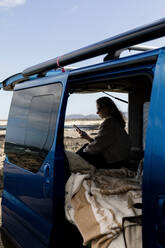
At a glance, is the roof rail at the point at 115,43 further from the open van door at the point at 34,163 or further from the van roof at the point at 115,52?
the open van door at the point at 34,163

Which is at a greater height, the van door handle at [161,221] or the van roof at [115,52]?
the van roof at [115,52]

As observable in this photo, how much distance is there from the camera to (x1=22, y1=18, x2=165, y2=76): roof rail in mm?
2119

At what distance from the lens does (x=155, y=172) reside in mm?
1793

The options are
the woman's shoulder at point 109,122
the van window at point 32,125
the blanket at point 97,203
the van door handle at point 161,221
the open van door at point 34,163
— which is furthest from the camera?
the woman's shoulder at point 109,122

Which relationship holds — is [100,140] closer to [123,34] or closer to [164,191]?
[123,34]

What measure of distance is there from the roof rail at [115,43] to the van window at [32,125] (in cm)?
26

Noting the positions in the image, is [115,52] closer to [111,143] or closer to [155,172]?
[155,172]

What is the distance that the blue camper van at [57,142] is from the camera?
1.84 m

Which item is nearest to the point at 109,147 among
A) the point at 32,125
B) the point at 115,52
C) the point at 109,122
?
the point at 109,122

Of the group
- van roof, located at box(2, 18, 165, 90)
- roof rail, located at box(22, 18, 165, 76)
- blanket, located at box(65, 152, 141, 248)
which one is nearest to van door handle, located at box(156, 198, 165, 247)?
blanket, located at box(65, 152, 141, 248)

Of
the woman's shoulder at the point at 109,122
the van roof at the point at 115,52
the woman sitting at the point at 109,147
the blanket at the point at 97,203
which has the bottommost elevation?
the blanket at the point at 97,203

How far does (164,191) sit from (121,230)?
0.67 m

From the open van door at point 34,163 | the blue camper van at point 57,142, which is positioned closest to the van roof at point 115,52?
the blue camper van at point 57,142

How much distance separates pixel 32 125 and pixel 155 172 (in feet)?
6.05
